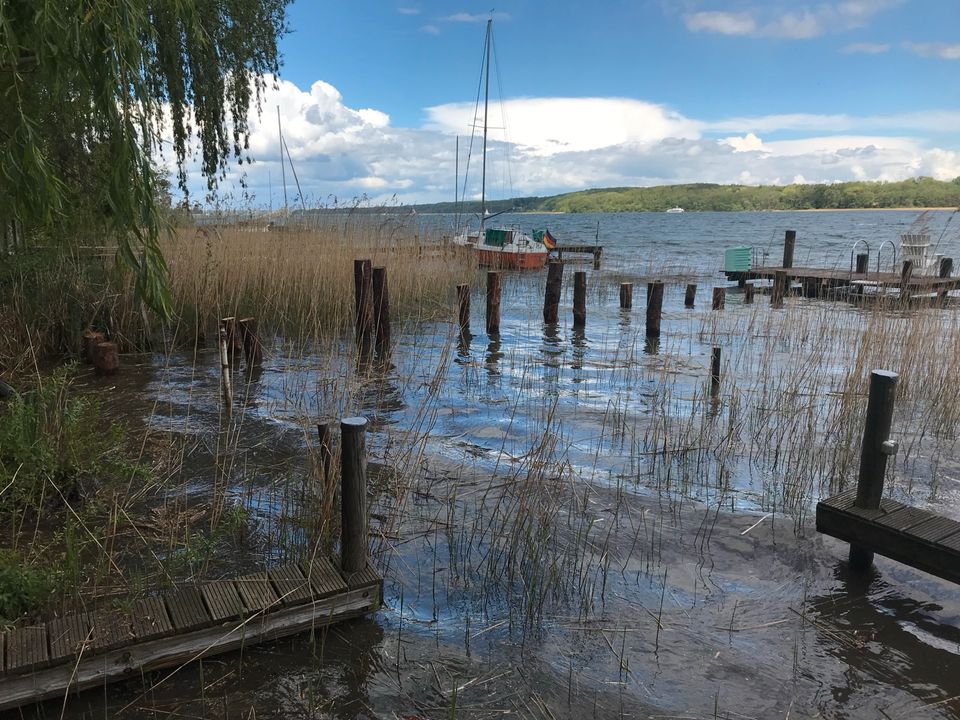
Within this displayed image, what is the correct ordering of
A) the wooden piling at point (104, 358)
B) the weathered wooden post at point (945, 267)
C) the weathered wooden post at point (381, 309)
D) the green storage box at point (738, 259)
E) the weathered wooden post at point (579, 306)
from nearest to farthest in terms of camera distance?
the wooden piling at point (104, 358) < the weathered wooden post at point (381, 309) < the weathered wooden post at point (579, 306) < the weathered wooden post at point (945, 267) < the green storage box at point (738, 259)

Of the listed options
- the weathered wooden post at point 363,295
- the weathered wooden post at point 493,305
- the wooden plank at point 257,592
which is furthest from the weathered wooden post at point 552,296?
the wooden plank at point 257,592

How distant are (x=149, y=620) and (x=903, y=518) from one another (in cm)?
387

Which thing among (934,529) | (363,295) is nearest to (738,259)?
(363,295)

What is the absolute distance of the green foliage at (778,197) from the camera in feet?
251

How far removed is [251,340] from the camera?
29.7ft

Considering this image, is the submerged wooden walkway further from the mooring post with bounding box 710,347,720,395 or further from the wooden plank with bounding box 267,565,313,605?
the mooring post with bounding box 710,347,720,395

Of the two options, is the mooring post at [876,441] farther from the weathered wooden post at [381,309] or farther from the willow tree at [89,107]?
the weathered wooden post at [381,309]

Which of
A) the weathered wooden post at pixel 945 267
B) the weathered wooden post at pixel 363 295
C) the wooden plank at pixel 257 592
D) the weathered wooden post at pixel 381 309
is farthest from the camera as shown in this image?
the weathered wooden post at pixel 945 267

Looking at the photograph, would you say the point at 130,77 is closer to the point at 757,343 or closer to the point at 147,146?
the point at 147,146

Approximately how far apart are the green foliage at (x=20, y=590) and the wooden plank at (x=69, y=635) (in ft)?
0.78

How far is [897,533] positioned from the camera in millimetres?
3855

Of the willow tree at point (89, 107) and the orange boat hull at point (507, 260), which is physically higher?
the willow tree at point (89, 107)

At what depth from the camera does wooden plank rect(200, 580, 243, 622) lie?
10.9 ft

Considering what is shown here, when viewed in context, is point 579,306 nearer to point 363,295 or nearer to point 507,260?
point 363,295
